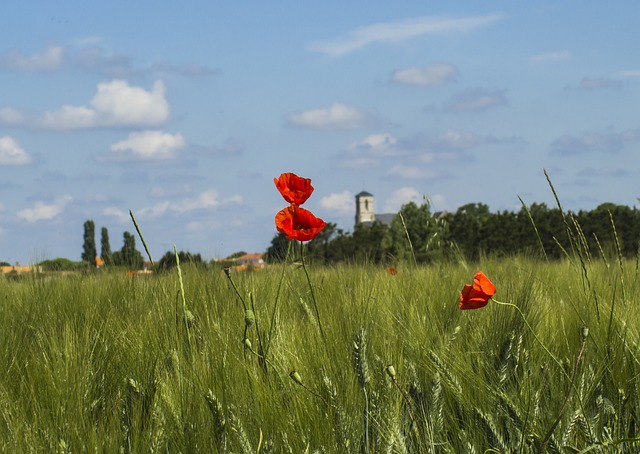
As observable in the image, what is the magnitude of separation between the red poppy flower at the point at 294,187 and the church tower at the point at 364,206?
348ft

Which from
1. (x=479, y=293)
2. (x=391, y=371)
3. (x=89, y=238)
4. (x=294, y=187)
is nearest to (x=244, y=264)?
(x=294, y=187)

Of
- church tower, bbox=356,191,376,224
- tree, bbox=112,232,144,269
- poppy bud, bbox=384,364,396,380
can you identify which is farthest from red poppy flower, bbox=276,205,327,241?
church tower, bbox=356,191,376,224

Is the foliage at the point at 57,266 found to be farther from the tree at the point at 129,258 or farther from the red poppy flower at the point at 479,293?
the red poppy flower at the point at 479,293

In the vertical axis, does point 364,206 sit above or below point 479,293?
above

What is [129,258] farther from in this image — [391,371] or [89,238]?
[89,238]

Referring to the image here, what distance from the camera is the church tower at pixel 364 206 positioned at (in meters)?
109

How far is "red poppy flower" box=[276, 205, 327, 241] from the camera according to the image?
2301 millimetres

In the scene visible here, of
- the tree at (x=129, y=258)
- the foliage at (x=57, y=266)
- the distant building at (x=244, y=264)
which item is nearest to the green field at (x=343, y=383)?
the distant building at (x=244, y=264)

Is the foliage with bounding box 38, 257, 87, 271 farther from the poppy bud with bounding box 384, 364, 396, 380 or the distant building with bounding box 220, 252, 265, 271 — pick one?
the poppy bud with bounding box 384, 364, 396, 380

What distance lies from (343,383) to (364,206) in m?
109

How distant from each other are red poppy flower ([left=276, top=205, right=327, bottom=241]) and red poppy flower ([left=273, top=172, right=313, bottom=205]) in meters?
0.03

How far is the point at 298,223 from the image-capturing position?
7.74ft

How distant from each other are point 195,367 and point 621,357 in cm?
114

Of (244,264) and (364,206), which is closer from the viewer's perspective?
(244,264)
